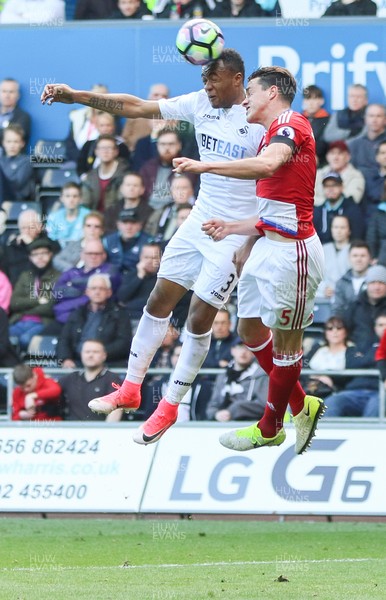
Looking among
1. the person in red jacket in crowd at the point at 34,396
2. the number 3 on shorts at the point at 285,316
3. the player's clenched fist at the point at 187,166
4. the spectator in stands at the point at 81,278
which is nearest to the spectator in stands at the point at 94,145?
the spectator in stands at the point at 81,278

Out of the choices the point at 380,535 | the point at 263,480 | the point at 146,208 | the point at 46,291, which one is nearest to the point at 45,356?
the point at 46,291

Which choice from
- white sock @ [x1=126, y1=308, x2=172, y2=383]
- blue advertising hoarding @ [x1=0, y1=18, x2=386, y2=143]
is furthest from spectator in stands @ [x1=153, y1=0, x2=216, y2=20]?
white sock @ [x1=126, y1=308, x2=172, y2=383]

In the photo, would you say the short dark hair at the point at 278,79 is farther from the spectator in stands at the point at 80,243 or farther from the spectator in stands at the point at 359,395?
the spectator in stands at the point at 80,243

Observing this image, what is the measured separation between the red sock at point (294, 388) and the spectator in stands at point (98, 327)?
5.23 m

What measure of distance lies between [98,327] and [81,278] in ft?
2.77

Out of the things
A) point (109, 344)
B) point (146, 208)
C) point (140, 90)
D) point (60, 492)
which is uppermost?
point (140, 90)

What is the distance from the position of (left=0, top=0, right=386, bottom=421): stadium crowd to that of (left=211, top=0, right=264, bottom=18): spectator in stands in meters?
0.02

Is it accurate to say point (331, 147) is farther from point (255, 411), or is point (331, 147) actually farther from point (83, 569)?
point (83, 569)

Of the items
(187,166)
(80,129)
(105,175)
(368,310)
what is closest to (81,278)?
(105,175)

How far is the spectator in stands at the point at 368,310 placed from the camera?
15484 mm

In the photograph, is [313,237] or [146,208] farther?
[146,208]

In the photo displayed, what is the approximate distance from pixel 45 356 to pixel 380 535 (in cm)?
477

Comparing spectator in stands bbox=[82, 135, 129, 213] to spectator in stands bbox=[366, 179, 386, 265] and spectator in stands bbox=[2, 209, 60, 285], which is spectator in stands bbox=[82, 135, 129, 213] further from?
spectator in stands bbox=[366, 179, 386, 265]

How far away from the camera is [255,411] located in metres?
15.2
